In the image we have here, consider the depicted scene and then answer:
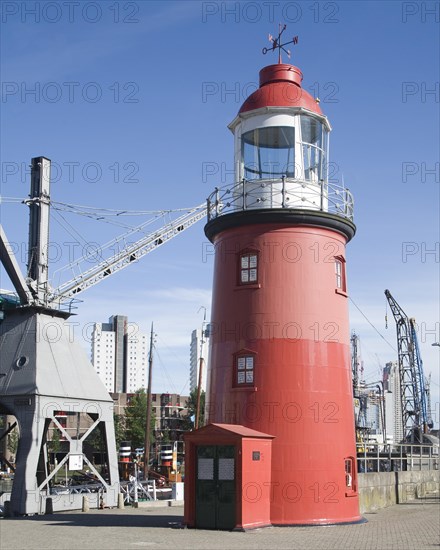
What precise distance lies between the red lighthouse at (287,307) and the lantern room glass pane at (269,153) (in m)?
0.03

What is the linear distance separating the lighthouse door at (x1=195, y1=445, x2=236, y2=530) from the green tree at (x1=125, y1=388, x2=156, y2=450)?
73.3 metres

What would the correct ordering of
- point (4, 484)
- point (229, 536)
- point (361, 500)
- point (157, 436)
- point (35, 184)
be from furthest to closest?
1. point (157, 436)
2. point (4, 484)
3. point (35, 184)
4. point (361, 500)
5. point (229, 536)

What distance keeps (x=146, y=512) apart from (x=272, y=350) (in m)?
11.1

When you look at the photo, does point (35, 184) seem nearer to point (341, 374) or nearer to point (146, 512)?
point (146, 512)

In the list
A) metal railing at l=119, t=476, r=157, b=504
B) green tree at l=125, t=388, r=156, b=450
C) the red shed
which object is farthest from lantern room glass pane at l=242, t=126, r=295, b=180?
green tree at l=125, t=388, r=156, b=450

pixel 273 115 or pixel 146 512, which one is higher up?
pixel 273 115

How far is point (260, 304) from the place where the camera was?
25.6 metres

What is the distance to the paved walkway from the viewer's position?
2006cm

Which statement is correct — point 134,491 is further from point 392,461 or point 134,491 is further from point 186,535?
point 186,535

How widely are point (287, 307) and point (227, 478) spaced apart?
560 cm

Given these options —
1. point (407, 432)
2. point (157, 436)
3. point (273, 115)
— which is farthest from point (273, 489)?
point (157, 436)

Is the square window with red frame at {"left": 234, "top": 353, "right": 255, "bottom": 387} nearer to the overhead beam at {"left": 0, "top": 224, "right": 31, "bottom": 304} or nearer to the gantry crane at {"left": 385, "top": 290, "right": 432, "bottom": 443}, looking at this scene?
the overhead beam at {"left": 0, "top": 224, "right": 31, "bottom": 304}

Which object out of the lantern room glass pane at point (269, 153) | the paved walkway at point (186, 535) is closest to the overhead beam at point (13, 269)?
the paved walkway at point (186, 535)

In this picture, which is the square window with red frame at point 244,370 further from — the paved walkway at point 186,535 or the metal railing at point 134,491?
the metal railing at point 134,491
